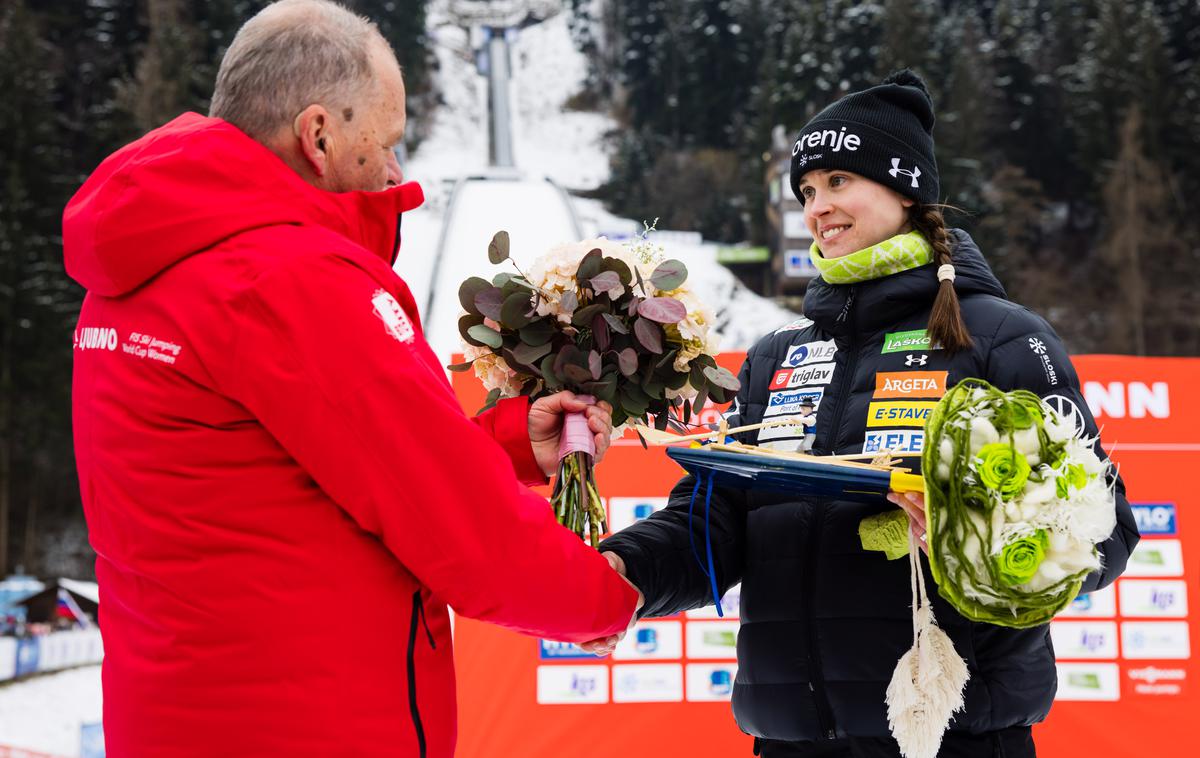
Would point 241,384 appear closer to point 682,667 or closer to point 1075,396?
point 1075,396

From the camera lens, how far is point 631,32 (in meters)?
30.6

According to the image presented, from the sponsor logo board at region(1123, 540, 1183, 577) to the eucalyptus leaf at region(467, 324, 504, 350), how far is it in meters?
3.32

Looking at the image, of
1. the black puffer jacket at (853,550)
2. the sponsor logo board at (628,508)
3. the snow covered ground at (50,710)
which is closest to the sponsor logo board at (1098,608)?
the sponsor logo board at (628,508)

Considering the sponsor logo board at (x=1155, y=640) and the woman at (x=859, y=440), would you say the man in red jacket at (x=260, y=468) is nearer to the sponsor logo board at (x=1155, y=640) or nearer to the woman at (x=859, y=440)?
the woman at (x=859, y=440)

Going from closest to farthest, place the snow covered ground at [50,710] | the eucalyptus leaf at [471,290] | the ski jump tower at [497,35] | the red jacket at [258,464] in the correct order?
the red jacket at [258,464]
the eucalyptus leaf at [471,290]
the snow covered ground at [50,710]
the ski jump tower at [497,35]

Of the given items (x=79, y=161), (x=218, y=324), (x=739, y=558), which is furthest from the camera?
(x=79, y=161)

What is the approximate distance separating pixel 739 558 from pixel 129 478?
47.3 inches

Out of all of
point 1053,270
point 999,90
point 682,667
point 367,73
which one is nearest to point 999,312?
point 367,73

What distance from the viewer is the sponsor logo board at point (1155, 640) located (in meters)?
4.11

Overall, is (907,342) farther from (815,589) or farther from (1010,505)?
(1010,505)

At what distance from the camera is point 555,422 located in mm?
1969

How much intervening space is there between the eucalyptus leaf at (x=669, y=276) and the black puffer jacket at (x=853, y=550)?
320 mm

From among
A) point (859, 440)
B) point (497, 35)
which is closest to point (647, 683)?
point (859, 440)

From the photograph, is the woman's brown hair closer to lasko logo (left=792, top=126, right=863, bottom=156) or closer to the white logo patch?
lasko logo (left=792, top=126, right=863, bottom=156)
